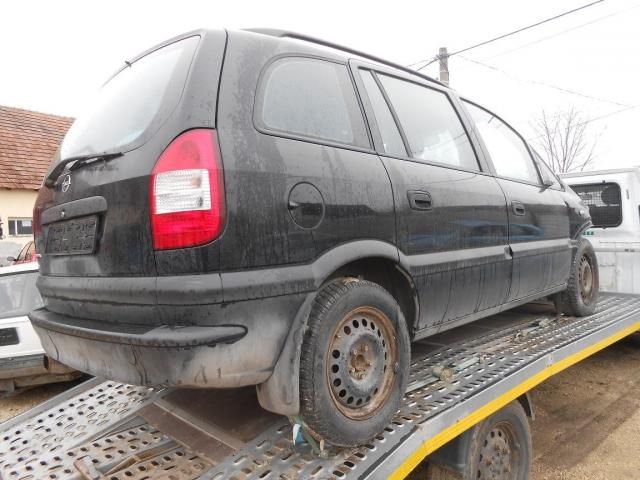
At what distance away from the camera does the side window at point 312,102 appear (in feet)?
6.11

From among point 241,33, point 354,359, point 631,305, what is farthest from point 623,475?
point 241,33

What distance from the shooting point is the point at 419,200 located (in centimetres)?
232

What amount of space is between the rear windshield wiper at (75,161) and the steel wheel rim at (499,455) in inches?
90.8

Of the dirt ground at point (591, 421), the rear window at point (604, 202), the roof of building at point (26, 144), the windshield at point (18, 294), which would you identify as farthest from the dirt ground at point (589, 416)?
the roof of building at point (26, 144)

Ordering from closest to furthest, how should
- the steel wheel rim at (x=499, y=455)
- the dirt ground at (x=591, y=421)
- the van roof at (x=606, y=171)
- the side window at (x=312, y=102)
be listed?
1. the side window at (x=312, y=102)
2. the steel wheel rim at (x=499, y=455)
3. the dirt ground at (x=591, y=421)
4. the van roof at (x=606, y=171)

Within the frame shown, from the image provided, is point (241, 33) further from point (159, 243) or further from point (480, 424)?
point (480, 424)

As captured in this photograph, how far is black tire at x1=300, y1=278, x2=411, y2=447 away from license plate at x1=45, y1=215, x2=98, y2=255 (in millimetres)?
937

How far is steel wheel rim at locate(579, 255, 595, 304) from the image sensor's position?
4117 millimetres

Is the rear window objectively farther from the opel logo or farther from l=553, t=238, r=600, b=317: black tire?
the opel logo

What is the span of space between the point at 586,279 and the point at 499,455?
7.63 ft

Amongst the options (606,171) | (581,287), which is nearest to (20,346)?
(581,287)

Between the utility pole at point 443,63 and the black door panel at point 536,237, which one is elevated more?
the utility pole at point 443,63

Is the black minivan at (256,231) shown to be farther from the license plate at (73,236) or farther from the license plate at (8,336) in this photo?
the license plate at (8,336)

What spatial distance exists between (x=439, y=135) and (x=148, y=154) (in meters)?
1.80
